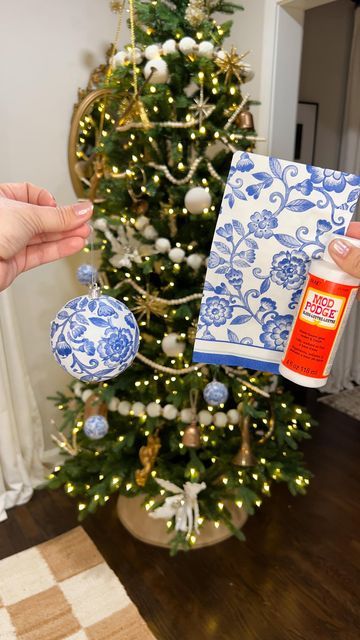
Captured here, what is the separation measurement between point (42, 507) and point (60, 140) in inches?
67.6

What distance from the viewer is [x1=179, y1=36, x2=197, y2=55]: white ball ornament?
4.77ft

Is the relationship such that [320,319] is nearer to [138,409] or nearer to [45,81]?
[138,409]

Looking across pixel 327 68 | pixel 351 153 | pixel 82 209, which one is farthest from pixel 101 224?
pixel 327 68

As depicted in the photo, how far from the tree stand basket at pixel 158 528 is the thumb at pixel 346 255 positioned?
1.46m

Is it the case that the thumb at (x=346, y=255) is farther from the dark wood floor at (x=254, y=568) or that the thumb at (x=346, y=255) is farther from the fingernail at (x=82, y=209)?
the dark wood floor at (x=254, y=568)

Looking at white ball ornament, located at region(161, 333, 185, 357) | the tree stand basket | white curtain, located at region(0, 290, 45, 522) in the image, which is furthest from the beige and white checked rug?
white ball ornament, located at region(161, 333, 185, 357)

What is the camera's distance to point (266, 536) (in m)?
1.98

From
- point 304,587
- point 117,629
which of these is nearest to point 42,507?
point 117,629

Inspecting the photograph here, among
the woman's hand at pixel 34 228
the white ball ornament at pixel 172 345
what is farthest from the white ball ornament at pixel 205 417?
the woman's hand at pixel 34 228

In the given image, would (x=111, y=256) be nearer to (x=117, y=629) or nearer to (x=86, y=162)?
(x=86, y=162)

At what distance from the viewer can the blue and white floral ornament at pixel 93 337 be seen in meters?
0.82

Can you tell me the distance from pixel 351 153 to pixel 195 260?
193 centimetres

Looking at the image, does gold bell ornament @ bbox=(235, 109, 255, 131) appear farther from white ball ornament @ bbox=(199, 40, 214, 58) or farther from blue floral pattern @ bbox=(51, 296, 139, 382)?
blue floral pattern @ bbox=(51, 296, 139, 382)

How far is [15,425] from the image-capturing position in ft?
7.11
